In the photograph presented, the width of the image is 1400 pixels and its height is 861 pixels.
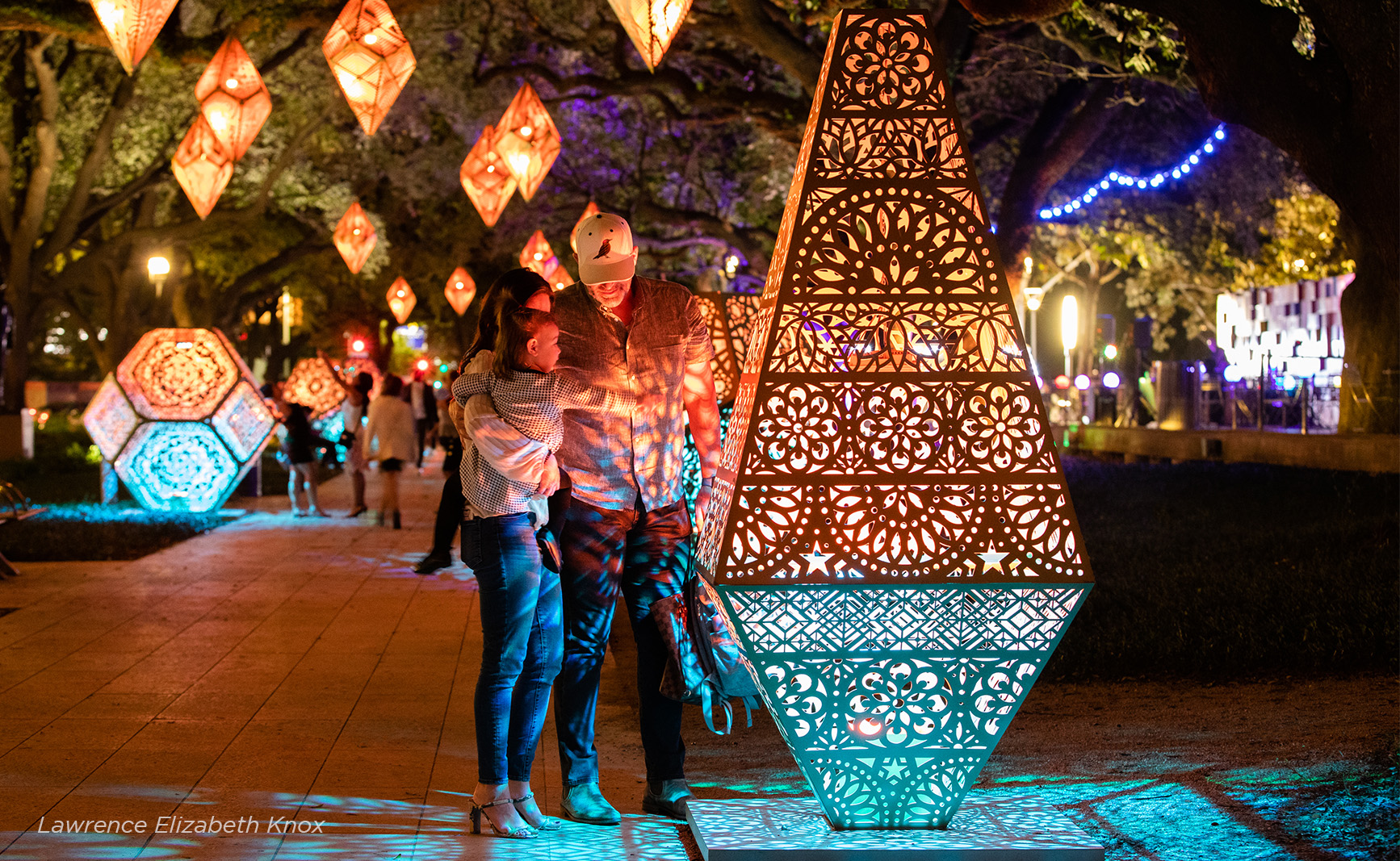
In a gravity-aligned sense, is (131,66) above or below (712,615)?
above

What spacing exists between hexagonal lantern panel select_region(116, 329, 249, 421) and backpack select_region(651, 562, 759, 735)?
1222cm

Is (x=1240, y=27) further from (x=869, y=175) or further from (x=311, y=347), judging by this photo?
(x=311, y=347)

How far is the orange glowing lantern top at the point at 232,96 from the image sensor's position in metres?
12.9

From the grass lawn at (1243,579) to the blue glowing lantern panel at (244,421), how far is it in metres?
9.56

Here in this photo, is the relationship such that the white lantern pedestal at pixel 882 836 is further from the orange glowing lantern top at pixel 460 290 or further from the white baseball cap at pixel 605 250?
the orange glowing lantern top at pixel 460 290

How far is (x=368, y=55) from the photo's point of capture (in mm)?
10914

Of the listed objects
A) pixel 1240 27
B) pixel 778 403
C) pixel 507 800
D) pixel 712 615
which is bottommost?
pixel 507 800

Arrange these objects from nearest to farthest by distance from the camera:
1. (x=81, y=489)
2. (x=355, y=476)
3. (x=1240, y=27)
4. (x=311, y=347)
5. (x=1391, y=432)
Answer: (x=1240, y=27) < (x=1391, y=432) < (x=355, y=476) < (x=81, y=489) < (x=311, y=347)

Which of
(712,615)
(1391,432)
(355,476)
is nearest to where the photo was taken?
(712,615)

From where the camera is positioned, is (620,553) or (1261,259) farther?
(1261,259)

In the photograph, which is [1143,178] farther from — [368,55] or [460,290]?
[368,55]

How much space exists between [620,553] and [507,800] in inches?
36.3

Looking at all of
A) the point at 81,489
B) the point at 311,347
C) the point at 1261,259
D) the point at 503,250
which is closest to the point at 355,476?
the point at 81,489

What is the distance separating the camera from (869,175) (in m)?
4.48
